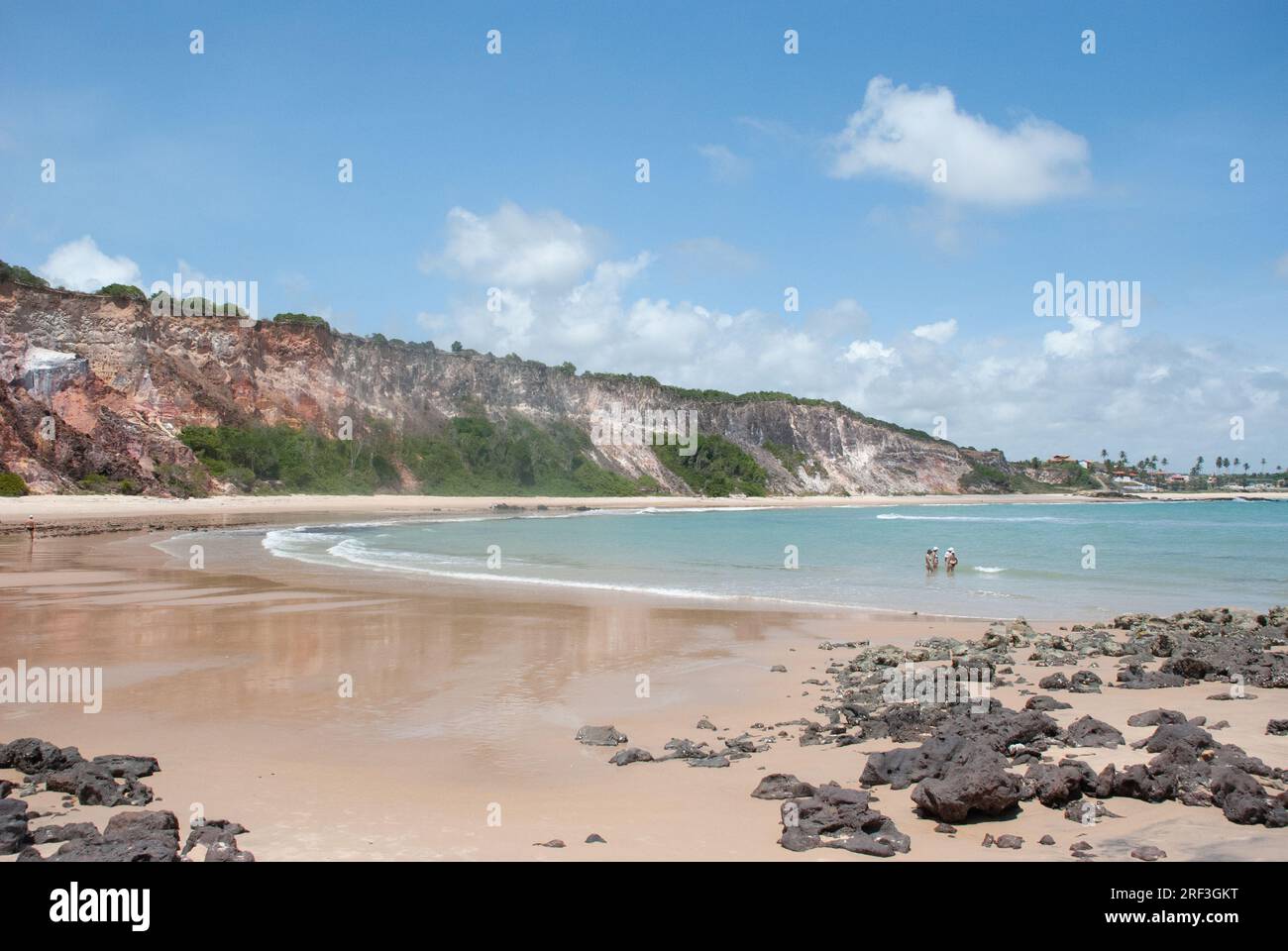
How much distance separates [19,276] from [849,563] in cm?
6037

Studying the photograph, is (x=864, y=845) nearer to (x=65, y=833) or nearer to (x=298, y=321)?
(x=65, y=833)

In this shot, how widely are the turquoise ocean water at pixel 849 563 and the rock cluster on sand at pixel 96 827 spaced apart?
13.5m

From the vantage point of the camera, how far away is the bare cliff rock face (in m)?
52.0

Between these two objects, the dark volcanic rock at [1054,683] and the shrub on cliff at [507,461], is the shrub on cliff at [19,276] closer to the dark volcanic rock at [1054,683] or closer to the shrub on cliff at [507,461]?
the shrub on cliff at [507,461]

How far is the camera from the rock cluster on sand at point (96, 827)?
491cm

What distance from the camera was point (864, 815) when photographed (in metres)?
5.62

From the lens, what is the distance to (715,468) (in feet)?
369

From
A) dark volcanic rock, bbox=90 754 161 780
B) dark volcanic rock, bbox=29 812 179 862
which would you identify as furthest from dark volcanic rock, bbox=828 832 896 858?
dark volcanic rock, bbox=90 754 161 780

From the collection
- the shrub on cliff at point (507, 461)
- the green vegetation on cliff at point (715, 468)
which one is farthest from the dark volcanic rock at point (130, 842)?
the green vegetation on cliff at point (715, 468)

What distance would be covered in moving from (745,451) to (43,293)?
83.4 meters

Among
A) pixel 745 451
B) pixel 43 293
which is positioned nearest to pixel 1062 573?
pixel 43 293

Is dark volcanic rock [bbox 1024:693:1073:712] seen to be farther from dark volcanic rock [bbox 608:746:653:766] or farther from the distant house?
the distant house
